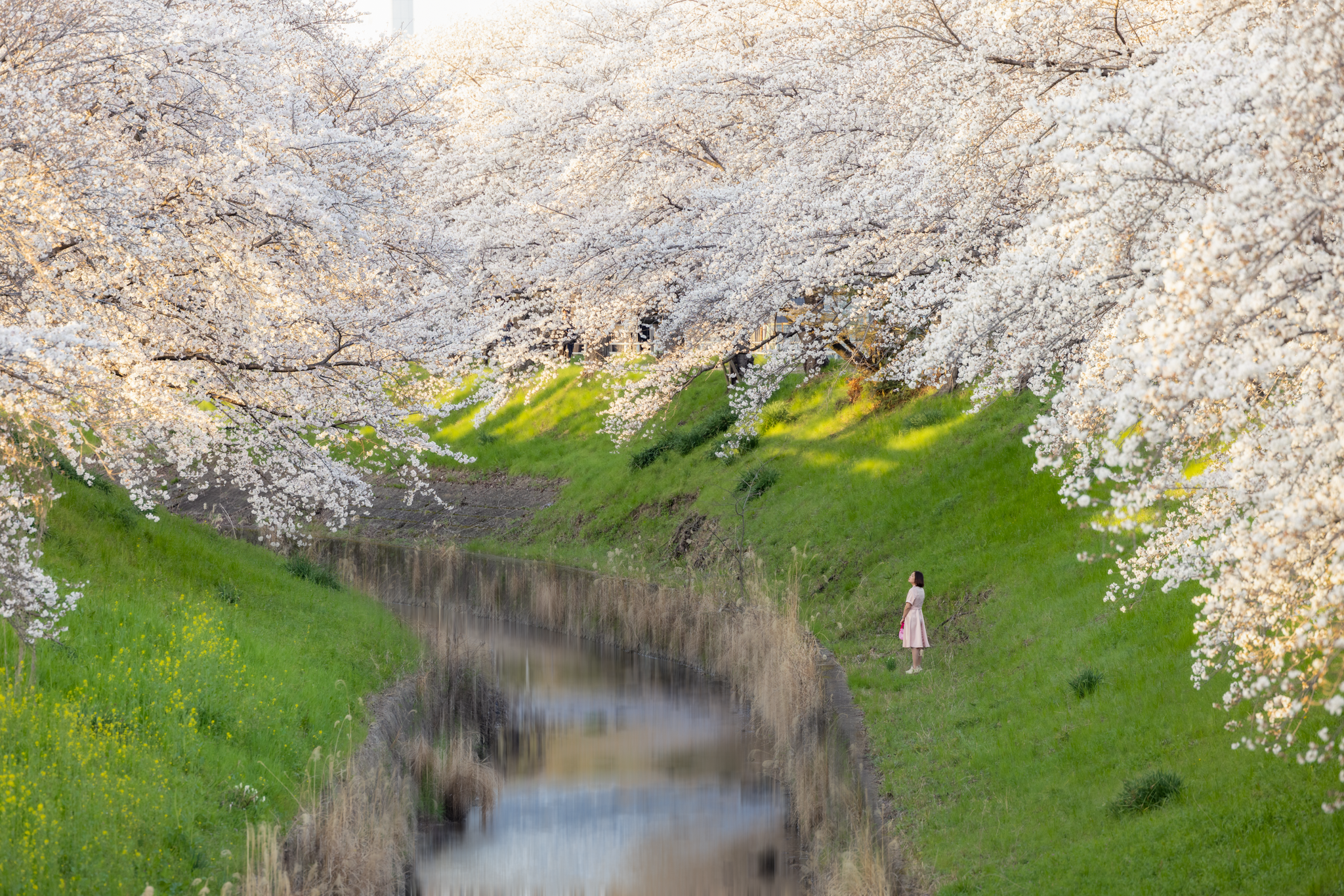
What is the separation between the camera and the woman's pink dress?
12188mm

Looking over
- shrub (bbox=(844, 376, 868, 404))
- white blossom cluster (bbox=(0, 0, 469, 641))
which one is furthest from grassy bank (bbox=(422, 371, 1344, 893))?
white blossom cluster (bbox=(0, 0, 469, 641))

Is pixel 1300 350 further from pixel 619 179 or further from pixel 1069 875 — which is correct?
pixel 619 179

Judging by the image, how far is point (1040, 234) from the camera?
18.8 ft

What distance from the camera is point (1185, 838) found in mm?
6406

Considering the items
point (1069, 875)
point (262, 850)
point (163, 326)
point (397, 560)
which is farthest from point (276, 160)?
point (397, 560)

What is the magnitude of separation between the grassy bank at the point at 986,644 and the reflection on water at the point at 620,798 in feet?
5.30

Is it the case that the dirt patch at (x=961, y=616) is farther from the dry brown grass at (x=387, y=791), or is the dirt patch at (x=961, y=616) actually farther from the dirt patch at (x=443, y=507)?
the dirt patch at (x=443, y=507)

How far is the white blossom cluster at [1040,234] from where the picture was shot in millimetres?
4008

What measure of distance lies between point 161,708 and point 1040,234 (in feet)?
23.0

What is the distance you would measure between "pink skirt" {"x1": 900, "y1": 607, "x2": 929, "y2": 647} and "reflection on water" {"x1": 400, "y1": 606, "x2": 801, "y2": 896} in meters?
2.16

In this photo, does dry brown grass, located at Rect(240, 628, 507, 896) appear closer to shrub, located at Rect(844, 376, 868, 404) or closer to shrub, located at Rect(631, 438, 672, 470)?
shrub, located at Rect(844, 376, 868, 404)

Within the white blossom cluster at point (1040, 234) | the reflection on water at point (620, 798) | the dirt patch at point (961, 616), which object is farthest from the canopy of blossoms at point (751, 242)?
the reflection on water at point (620, 798)

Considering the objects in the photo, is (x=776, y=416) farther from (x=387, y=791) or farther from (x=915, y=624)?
(x=387, y=791)

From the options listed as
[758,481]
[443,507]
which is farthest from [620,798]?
[443,507]
